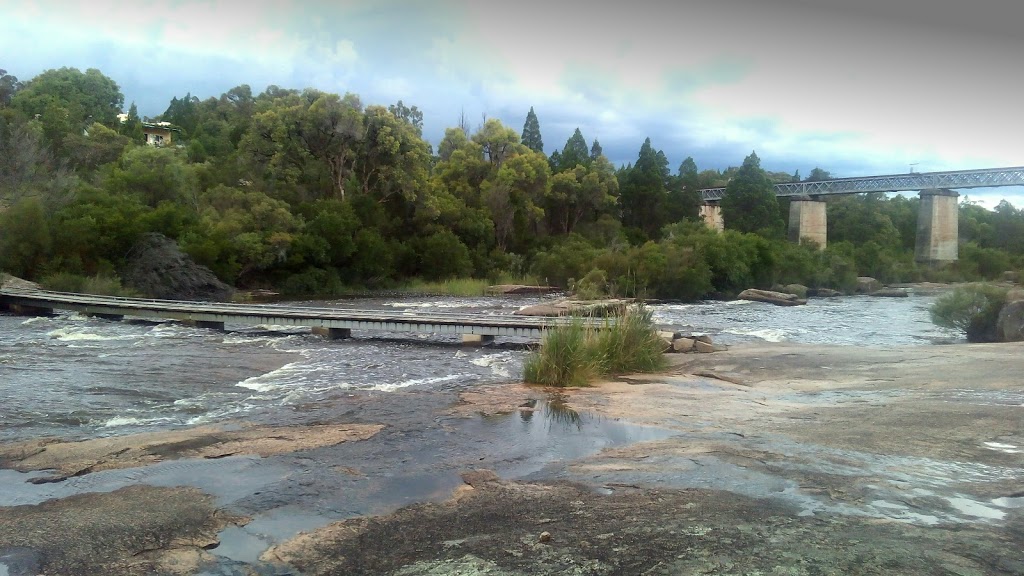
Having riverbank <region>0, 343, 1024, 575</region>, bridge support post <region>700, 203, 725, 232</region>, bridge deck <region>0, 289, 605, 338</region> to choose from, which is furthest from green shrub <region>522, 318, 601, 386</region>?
bridge support post <region>700, 203, 725, 232</region>

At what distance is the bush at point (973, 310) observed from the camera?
2056 cm

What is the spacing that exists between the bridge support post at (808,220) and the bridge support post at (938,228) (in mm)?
8951

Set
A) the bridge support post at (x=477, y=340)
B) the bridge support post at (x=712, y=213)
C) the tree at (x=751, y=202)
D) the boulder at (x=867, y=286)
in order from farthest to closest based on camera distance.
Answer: the bridge support post at (x=712, y=213) → the tree at (x=751, y=202) → the boulder at (x=867, y=286) → the bridge support post at (x=477, y=340)

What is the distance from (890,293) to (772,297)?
13.5 meters

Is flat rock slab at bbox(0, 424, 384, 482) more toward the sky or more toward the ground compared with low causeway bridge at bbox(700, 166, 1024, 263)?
more toward the ground

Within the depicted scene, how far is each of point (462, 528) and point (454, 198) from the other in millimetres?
52940

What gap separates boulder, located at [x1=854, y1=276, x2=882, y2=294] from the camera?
5300 cm

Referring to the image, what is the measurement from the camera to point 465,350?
20.0 metres

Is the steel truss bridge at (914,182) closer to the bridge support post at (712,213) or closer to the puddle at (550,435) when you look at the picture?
the bridge support post at (712,213)

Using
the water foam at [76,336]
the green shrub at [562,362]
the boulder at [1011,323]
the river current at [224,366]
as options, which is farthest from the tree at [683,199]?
the green shrub at [562,362]

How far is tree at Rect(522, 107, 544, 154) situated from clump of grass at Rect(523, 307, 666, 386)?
7520cm

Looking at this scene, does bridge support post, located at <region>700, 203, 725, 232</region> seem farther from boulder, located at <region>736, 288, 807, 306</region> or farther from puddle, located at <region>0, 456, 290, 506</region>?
puddle, located at <region>0, 456, 290, 506</region>

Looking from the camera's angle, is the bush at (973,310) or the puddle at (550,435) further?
the bush at (973,310)

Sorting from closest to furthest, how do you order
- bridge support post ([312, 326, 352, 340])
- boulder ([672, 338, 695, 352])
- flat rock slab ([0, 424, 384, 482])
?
1. flat rock slab ([0, 424, 384, 482])
2. boulder ([672, 338, 695, 352])
3. bridge support post ([312, 326, 352, 340])
